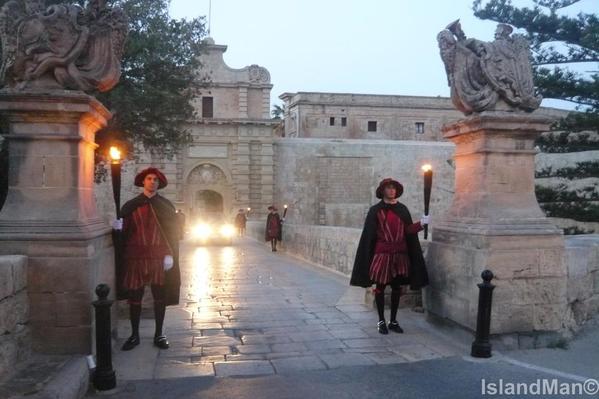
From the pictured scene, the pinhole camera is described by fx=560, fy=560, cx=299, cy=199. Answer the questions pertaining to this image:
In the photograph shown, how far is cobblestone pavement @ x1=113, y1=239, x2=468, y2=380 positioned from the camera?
459 cm

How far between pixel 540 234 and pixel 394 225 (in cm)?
137

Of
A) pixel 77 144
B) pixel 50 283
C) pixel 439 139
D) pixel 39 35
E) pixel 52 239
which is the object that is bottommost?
pixel 50 283

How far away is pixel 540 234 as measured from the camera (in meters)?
5.07

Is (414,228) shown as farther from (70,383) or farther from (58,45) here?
(58,45)

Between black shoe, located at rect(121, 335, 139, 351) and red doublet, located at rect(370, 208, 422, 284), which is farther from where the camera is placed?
red doublet, located at rect(370, 208, 422, 284)

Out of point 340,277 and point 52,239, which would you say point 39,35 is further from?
point 340,277

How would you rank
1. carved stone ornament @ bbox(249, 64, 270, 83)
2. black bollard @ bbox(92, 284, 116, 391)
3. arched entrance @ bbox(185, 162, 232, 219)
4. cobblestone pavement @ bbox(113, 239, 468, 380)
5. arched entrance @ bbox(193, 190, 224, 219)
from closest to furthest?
black bollard @ bbox(92, 284, 116, 391) < cobblestone pavement @ bbox(113, 239, 468, 380) < arched entrance @ bbox(185, 162, 232, 219) < carved stone ornament @ bbox(249, 64, 270, 83) < arched entrance @ bbox(193, 190, 224, 219)

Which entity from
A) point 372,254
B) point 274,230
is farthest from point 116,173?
point 274,230

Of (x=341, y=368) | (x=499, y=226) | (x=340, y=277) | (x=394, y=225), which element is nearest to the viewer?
(x=341, y=368)

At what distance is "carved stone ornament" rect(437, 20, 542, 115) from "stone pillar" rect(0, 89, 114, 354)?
128 inches

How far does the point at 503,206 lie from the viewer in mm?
5137

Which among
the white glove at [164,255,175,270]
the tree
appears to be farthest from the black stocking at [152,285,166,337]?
the tree

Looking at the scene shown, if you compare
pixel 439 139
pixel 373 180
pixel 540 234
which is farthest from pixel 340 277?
pixel 439 139

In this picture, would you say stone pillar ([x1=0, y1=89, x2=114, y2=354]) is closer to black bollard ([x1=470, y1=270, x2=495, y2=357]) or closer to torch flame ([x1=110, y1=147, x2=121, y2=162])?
torch flame ([x1=110, y1=147, x2=121, y2=162])
